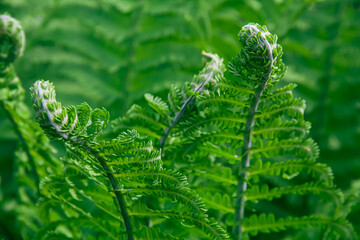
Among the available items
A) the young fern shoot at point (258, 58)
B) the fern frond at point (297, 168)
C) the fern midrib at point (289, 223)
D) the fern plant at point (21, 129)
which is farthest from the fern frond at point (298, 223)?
the fern plant at point (21, 129)

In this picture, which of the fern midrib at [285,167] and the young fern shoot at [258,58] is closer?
the young fern shoot at [258,58]

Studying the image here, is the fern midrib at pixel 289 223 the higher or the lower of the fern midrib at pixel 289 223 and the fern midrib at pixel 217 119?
the lower

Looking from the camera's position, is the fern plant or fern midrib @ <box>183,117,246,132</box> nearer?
fern midrib @ <box>183,117,246,132</box>

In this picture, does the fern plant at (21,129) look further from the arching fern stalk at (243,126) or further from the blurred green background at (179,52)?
the blurred green background at (179,52)

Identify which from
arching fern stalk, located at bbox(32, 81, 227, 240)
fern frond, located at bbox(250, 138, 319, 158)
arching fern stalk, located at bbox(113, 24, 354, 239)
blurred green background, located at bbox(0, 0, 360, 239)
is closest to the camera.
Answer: arching fern stalk, located at bbox(32, 81, 227, 240)

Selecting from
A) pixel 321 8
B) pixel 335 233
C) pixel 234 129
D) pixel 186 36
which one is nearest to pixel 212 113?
pixel 234 129

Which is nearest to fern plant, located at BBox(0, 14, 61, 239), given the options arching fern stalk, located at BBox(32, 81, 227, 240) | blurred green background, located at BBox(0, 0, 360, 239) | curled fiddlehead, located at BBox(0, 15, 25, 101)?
curled fiddlehead, located at BBox(0, 15, 25, 101)

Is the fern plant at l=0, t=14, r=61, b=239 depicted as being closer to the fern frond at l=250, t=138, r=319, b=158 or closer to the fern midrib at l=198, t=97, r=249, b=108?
the fern midrib at l=198, t=97, r=249, b=108

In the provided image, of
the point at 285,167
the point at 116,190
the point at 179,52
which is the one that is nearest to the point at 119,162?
the point at 116,190
